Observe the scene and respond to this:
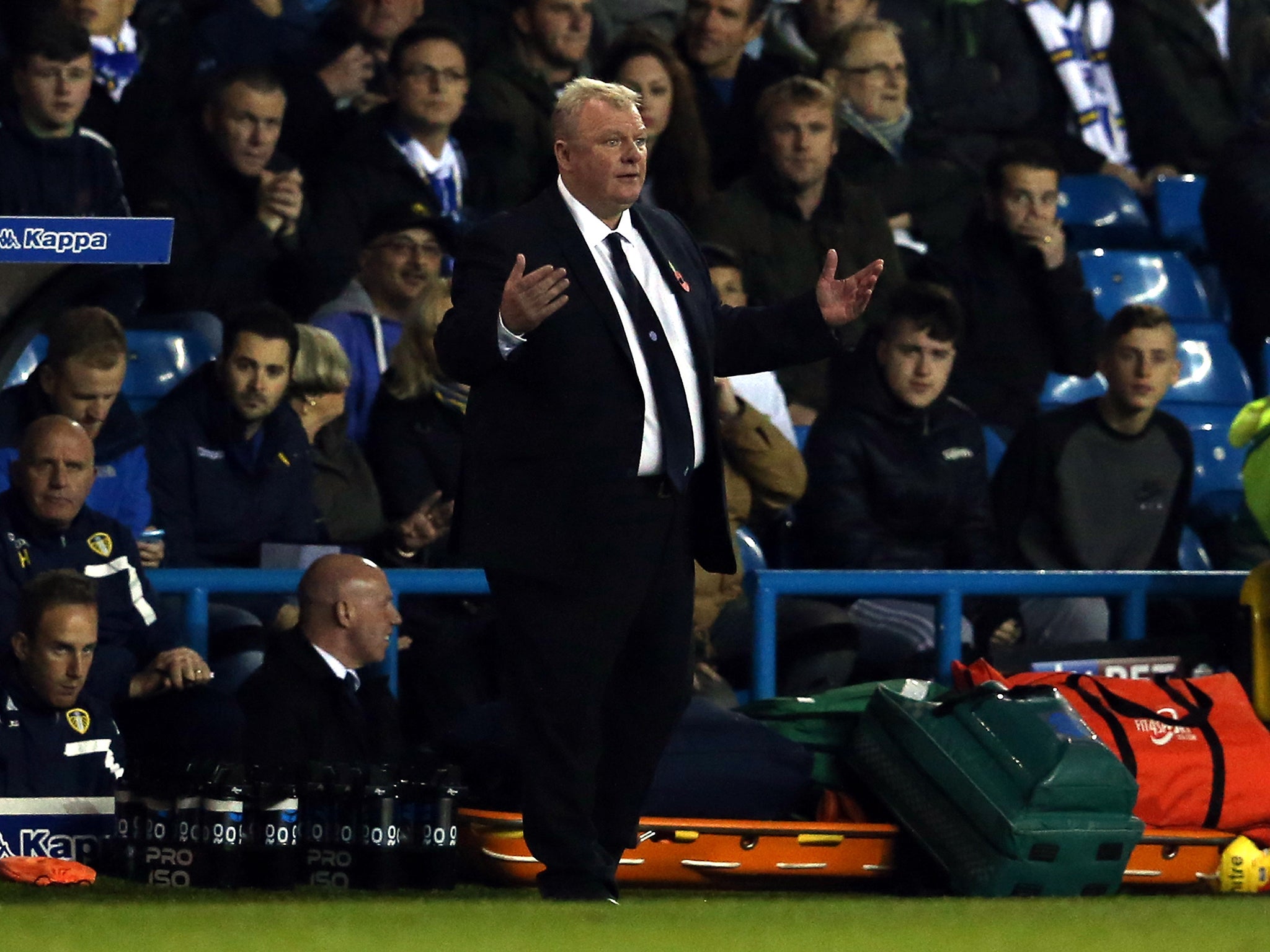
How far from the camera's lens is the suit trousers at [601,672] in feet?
13.9

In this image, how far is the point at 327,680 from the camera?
5.60 meters

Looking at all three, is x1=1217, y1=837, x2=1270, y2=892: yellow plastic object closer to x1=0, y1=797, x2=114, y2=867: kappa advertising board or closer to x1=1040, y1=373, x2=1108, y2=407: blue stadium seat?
x1=0, y1=797, x2=114, y2=867: kappa advertising board

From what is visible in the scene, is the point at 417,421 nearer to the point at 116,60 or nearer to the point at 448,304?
the point at 448,304

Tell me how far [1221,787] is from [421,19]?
4108 mm

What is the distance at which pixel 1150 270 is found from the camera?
931 centimetres

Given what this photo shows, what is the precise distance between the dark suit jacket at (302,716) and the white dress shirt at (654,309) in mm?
1589

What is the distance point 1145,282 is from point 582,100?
5482 mm

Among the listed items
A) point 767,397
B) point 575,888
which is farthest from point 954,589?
point 575,888

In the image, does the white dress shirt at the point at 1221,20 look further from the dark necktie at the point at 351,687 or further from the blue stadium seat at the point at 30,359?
the dark necktie at the point at 351,687

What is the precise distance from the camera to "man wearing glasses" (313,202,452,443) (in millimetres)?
7254

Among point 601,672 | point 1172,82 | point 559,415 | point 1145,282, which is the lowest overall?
point 601,672

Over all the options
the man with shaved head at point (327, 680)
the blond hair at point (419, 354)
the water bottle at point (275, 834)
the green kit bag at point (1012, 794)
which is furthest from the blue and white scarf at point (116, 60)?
the green kit bag at point (1012, 794)

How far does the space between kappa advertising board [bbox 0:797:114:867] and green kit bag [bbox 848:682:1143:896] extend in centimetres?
193

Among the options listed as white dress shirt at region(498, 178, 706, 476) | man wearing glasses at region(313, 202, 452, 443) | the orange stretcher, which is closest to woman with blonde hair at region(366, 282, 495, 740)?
man wearing glasses at region(313, 202, 452, 443)
